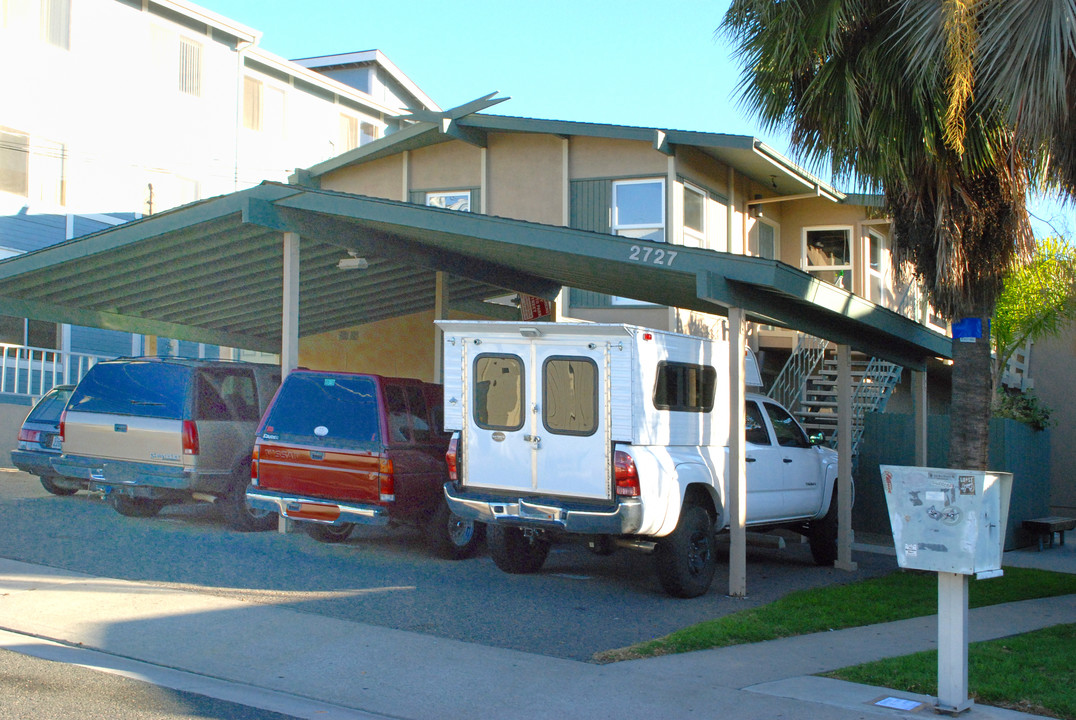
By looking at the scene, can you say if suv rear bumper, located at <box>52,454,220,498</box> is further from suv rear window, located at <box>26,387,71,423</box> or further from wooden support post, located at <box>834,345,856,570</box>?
wooden support post, located at <box>834,345,856,570</box>

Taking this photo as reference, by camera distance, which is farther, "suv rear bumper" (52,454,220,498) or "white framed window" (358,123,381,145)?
"white framed window" (358,123,381,145)

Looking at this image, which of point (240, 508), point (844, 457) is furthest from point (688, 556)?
point (240, 508)

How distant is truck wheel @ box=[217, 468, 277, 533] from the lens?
11992 millimetres

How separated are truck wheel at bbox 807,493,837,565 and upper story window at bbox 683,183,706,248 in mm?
5364

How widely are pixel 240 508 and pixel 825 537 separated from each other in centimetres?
708

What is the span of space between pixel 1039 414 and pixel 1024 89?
9.66 meters

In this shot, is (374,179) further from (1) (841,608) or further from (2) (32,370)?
(1) (841,608)

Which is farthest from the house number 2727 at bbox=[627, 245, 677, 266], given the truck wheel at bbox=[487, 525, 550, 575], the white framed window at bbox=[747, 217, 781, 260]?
the white framed window at bbox=[747, 217, 781, 260]

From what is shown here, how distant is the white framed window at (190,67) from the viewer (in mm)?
25453

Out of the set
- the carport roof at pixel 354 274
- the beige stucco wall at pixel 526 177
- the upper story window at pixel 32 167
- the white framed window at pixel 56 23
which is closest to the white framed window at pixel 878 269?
the carport roof at pixel 354 274

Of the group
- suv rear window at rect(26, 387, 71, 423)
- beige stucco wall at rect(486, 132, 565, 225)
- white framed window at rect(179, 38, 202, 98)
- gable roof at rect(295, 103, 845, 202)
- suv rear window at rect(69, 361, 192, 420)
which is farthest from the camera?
white framed window at rect(179, 38, 202, 98)

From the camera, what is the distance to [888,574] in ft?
39.3

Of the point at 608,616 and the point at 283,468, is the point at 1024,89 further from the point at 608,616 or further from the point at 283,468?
the point at 283,468

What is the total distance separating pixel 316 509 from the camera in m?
10.4
